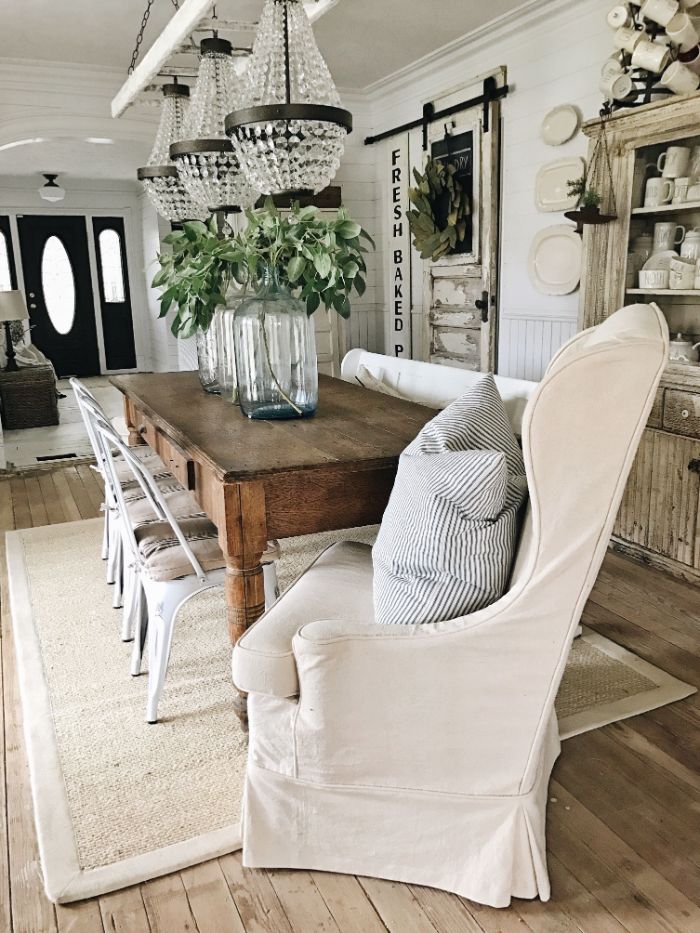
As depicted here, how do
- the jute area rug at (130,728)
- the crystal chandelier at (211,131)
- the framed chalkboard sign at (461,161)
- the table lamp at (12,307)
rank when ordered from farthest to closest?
the table lamp at (12,307)
the framed chalkboard sign at (461,161)
the crystal chandelier at (211,131)
the jute area rug at (130,728)

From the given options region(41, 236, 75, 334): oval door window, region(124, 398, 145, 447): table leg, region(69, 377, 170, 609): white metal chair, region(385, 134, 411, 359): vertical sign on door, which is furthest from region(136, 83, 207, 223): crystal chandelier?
region(41, 236, 75, 334): oval door window

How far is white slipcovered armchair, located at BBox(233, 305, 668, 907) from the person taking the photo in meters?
1.35

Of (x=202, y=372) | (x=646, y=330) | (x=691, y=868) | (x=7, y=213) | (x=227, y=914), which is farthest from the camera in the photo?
(x=7, y=213)

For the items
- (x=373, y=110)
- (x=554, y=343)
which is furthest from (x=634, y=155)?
(x=373, y=110)

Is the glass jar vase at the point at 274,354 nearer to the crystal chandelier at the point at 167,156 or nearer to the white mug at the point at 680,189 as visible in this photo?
the crystal chandelier at the point at 167,156

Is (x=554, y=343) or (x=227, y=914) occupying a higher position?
(x=554, y=343)

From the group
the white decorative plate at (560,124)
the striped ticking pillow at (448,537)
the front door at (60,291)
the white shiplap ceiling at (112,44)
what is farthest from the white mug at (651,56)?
the front door at (60,291)

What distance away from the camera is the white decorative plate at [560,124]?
3904 millimetres

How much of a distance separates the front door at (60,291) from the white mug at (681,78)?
9111mm

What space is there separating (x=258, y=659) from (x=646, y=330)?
3.16ft

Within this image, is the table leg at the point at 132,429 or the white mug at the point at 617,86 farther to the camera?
the table leg at the point at 132,429

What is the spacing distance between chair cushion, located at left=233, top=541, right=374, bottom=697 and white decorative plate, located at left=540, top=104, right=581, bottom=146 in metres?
2.75

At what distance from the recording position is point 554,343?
423cm

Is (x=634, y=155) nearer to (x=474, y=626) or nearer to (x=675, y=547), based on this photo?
(x=675, y=547)
